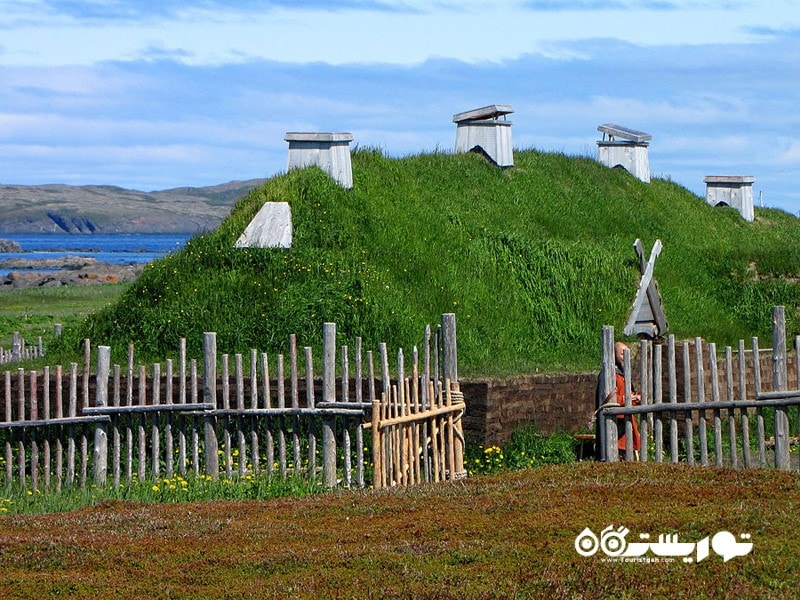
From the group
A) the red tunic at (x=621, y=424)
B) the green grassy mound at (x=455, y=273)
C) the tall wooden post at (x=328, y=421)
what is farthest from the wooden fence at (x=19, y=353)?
the red tunic at (x=621, y=424)

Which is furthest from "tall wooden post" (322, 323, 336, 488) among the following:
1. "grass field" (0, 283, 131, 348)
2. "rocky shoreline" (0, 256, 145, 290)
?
"rocky shoreline" (0, 256, 145, 290)

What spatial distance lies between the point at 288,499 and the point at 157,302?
8760mm

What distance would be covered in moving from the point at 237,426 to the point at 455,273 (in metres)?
8.24

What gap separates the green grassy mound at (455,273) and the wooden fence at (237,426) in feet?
9.42

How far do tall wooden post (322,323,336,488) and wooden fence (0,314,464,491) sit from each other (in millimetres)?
14

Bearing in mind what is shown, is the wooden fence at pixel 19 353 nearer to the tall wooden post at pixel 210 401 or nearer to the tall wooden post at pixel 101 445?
the tall wooden post at pixel 101 445

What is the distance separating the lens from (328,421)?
50.5 feet

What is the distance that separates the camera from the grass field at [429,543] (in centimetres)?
832

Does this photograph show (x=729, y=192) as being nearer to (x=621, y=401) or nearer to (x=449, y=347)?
(x=449, y=347)

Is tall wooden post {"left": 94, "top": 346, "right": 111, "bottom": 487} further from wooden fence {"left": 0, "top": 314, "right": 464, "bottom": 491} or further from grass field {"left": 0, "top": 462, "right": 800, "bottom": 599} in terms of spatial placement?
grass field {"left": 0, "top": 462, "right": 800, "bottom": 599}

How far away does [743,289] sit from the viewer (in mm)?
30078

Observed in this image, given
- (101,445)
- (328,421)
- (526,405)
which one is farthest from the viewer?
(526,405)

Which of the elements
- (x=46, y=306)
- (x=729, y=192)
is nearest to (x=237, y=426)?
(x=729, y=192)

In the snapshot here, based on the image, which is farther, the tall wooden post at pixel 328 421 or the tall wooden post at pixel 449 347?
the tall wooden post at pixel 449 347
